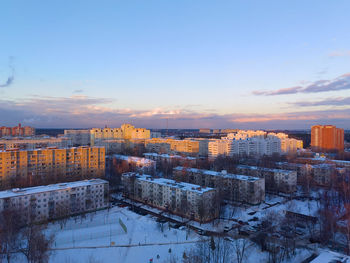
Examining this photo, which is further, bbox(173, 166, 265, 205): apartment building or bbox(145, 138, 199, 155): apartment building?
bbox(145, 138, 199, 155): apartment building

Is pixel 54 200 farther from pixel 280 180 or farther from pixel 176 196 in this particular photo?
pixel 280 180

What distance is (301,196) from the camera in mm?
12961

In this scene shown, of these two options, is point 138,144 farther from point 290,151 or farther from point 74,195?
point 74,195

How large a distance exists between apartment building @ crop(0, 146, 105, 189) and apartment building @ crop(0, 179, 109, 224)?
417 centimetres

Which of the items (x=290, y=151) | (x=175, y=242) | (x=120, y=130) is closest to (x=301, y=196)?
(x=175, y=242)

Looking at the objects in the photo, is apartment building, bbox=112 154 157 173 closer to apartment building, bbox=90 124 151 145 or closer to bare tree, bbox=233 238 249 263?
bare tree, bbox=233 238 249 263

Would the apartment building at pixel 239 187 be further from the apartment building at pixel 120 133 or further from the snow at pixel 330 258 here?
the apartment building at pixel 120 133

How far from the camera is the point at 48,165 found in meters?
15.1

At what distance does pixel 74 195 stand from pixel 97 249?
3507 millimetres

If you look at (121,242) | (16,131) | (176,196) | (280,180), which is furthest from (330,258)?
(16,131)

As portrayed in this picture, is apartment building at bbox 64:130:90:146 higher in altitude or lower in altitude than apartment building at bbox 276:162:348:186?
higher

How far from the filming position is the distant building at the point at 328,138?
31266 mm

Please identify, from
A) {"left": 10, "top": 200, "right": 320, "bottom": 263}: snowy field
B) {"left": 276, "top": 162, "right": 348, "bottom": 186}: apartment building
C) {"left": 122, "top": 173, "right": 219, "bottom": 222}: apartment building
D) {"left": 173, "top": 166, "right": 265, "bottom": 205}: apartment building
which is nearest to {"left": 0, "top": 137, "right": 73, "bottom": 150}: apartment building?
{"left": 122, "top": 173, "right": 219, "bottom": 222}: apartment building

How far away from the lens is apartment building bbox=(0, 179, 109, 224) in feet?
28.9
